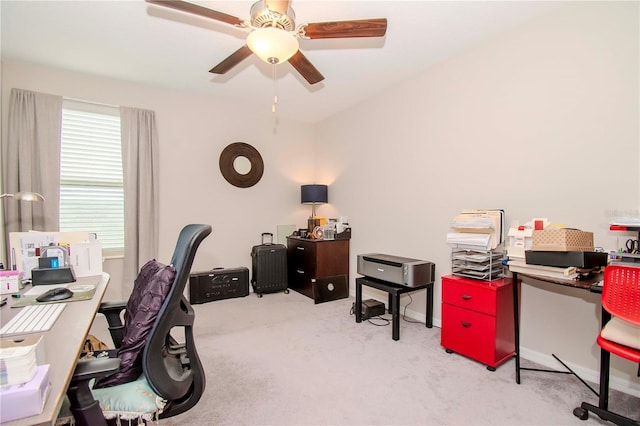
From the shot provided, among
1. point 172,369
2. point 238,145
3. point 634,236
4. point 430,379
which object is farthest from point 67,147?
point 634,236

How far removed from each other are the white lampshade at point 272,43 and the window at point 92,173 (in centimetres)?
248

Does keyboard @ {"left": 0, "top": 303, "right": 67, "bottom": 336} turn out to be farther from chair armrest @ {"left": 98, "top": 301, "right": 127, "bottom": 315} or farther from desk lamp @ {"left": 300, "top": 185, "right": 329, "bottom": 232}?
desk lamp @ {"left": 300, "top": 185, "right": 329, "bottom": 232}

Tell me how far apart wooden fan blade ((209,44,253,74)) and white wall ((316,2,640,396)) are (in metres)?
1.85

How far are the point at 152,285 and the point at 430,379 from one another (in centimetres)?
182

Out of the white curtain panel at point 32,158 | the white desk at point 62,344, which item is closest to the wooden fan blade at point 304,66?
the white desk at point 62,344

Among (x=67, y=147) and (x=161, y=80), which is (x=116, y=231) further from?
(x=161, y=80)

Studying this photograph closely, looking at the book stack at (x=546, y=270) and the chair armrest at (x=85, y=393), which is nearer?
the chair armrest at (x=85, y=393)

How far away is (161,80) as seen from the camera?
11.0ft

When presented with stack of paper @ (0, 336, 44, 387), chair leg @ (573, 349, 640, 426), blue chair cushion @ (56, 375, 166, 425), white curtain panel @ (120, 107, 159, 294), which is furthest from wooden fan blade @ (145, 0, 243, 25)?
chair leg @ (573, 349, 640, 426)

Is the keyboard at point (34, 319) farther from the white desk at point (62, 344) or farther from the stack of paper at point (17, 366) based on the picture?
the stack of paper at point (17, 366)

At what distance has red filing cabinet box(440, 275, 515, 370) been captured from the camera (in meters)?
2.12

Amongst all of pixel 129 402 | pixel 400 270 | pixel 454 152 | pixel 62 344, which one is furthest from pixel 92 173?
pixel 454 152

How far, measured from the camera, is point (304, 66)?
7.27 ft

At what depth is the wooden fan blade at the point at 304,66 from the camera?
2.10 meters
